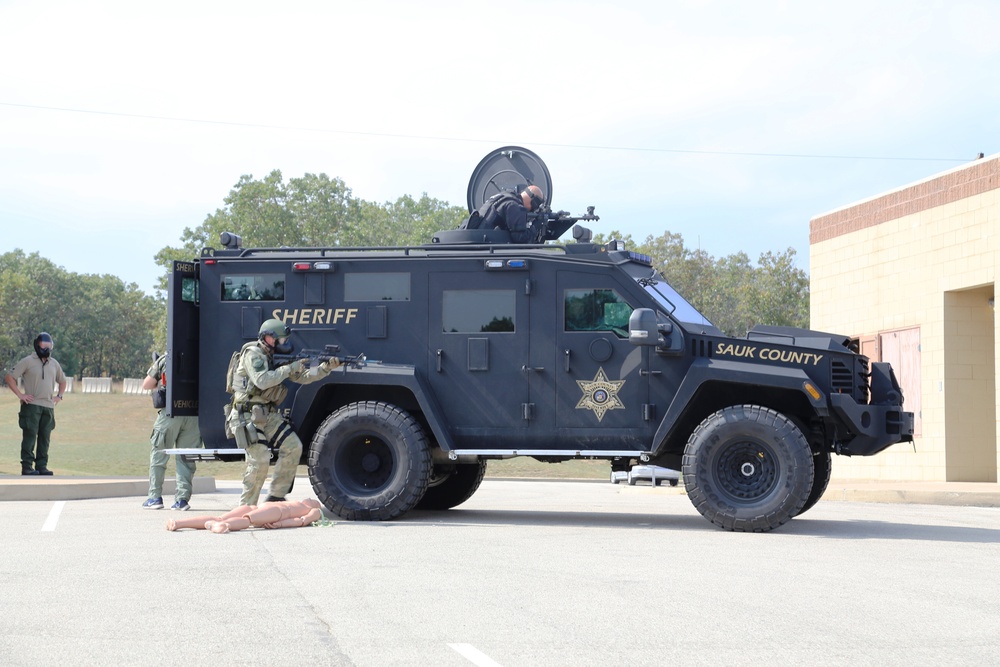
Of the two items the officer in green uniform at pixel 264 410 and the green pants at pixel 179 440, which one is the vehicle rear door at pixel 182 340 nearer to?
the green pants at pixel 179 440

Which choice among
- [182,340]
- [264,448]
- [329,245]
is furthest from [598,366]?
[329,245]

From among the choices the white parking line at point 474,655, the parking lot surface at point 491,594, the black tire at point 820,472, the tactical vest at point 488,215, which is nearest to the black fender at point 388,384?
the parking lot surface at point 491,594

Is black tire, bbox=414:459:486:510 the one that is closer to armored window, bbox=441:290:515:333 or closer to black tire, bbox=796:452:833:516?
armored window, bbox=441:290:515:333

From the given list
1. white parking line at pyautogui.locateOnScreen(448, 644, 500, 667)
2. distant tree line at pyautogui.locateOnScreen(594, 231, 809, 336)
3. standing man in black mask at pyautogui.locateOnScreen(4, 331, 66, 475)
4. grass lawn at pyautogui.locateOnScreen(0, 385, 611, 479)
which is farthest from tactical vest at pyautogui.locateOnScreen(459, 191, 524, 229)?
distant tree line at pyautogui.locateOnScreen(594, 231, 809, 336)

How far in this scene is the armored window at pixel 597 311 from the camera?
1179 cm

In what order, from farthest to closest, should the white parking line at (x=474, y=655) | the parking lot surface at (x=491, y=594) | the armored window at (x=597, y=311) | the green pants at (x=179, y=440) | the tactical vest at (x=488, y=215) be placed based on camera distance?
the tactical vest at (x=488, y=215), the green pants at (x=179, y=440), the armored window at (x=597, y=311), the parking lot surface at (x=491, y=594), the white parking line at (x=474, y=655)

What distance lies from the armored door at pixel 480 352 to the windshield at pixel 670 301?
3.80 ft

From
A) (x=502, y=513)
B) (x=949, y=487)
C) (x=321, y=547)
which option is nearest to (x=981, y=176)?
(x=949, y=487)

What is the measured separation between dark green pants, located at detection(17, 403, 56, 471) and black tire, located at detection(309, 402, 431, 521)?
21.2ft

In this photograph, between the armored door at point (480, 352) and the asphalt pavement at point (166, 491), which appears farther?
the asphalt pavement at point (166, 491)

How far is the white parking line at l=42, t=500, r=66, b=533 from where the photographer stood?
10.9 m

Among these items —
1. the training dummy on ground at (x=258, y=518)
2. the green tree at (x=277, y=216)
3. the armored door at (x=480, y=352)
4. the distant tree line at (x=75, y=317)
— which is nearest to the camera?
the training dummy on ground at (x=258, y=518)

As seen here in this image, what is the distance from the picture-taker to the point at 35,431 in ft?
55.4

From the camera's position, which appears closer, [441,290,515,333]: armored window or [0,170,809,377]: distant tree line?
[441,290,515,333]: armored window
